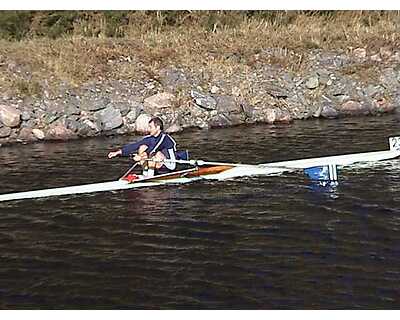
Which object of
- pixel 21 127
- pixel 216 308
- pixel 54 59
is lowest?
pixel 216 308

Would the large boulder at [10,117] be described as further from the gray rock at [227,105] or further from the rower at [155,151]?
the rower at [155,151]

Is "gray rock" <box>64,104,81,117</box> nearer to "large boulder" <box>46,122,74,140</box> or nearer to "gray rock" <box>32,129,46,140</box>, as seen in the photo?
"large boulder" <box>46,122,74,140</box>

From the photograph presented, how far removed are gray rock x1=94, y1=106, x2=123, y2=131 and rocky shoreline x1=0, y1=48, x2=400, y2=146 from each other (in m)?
0.03

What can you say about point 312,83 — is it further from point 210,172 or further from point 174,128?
point 210,172

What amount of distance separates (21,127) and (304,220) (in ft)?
38.6

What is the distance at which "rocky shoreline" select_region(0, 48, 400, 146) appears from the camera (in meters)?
21.1

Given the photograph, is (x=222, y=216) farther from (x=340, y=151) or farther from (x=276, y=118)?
(x=276, y=118)

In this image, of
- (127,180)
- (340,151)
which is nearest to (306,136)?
(340,151)

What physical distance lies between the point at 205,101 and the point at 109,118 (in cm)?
324

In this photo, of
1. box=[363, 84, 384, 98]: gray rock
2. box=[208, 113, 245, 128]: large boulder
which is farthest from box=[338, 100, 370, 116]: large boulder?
box=[208, 113, 245, 128]: large boulder

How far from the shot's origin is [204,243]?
10734 mm

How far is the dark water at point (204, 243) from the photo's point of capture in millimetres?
8766

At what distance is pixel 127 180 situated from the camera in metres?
14.2

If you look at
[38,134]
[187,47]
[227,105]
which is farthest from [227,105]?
[38,134]
